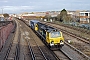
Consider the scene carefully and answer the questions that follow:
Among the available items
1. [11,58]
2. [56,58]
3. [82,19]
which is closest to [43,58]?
[56,58]

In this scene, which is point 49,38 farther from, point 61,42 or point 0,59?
point 0,59

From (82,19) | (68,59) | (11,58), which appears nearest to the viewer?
(68,59)

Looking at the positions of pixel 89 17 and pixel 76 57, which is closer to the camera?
pixel 76 57

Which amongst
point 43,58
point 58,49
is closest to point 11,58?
point 43,58

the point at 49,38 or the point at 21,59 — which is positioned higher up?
the point at 49,38

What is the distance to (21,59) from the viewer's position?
17.6 m

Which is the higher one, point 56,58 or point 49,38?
point 49,38

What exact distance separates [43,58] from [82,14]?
74.1 m

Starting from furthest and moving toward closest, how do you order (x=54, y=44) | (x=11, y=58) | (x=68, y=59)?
(x=54, y=44)
(x=11, y=58)
(x=68, y=59)

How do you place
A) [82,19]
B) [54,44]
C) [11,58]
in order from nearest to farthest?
[11,58], [54,44], [82,19]

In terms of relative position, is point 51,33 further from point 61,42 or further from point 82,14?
point 82,14

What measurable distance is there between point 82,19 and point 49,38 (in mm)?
65584

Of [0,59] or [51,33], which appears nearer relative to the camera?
[0,59]

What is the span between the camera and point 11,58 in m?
18.0
